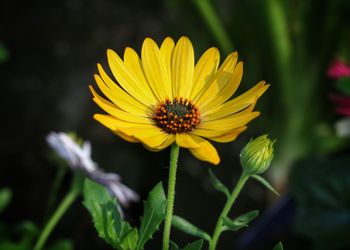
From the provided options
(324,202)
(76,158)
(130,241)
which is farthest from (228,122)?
(324,202)

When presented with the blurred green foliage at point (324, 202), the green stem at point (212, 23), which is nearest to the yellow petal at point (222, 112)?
the blurred green foliage at point (324, 202)

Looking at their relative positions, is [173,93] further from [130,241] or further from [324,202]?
[324,202]

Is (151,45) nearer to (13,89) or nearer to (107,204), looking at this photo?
(107,204)

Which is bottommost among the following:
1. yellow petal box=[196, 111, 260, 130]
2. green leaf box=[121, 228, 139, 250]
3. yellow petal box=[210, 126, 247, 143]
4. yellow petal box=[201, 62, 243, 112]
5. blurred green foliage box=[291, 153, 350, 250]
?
blurred green foliage box=[291, 153, 350, 250]

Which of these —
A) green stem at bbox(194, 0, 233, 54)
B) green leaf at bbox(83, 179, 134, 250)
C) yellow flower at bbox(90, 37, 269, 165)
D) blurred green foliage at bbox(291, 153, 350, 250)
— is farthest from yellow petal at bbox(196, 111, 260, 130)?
green stem at bbox(194, 0, 233, 54)

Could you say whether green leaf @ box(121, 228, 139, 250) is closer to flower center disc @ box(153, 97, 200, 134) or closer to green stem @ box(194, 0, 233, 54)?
flower center disc @ box(153, 97, 200, 134)

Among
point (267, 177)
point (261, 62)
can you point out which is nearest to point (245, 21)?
point (261, 62)

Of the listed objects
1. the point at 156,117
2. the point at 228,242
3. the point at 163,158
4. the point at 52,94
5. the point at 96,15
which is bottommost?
the point at 228,242
